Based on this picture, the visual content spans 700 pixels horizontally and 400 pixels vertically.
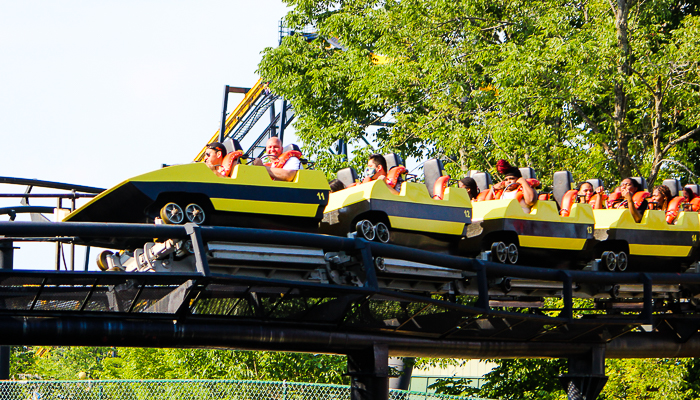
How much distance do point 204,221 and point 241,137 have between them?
2468 cm

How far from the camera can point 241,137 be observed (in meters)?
30.9

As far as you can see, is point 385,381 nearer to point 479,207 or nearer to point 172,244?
point 172,244

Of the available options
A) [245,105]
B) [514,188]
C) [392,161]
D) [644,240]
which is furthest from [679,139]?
[245,105]

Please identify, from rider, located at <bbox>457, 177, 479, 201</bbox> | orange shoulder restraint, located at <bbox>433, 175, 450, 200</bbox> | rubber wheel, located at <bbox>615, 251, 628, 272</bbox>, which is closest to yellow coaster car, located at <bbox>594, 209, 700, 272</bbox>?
rubber wheel, located at <bbox>615, 251, 628, 272</bbox>

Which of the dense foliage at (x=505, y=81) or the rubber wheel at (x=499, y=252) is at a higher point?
the dense foliage at (x=505, y=81)

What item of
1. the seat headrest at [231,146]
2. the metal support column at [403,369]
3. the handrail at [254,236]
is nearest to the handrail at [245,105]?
the metal support column at [403,369]

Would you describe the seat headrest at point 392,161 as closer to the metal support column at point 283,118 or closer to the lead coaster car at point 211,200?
the lead coaster car at point 211,200

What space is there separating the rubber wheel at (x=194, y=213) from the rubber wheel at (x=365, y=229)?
1.52 m

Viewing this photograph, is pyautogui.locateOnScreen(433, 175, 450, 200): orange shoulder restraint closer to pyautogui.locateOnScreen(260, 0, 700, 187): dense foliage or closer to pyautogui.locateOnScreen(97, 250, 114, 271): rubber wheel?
pyautogui.locateOnScreen(97, 250, 114, 271): rubber wheel

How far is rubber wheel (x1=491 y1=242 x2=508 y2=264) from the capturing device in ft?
28.2

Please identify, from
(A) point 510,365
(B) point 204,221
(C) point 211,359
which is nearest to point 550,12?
(A) point 510,365

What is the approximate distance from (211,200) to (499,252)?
11.5 feet

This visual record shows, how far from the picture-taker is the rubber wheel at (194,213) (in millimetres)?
6359

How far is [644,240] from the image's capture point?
10.1m
